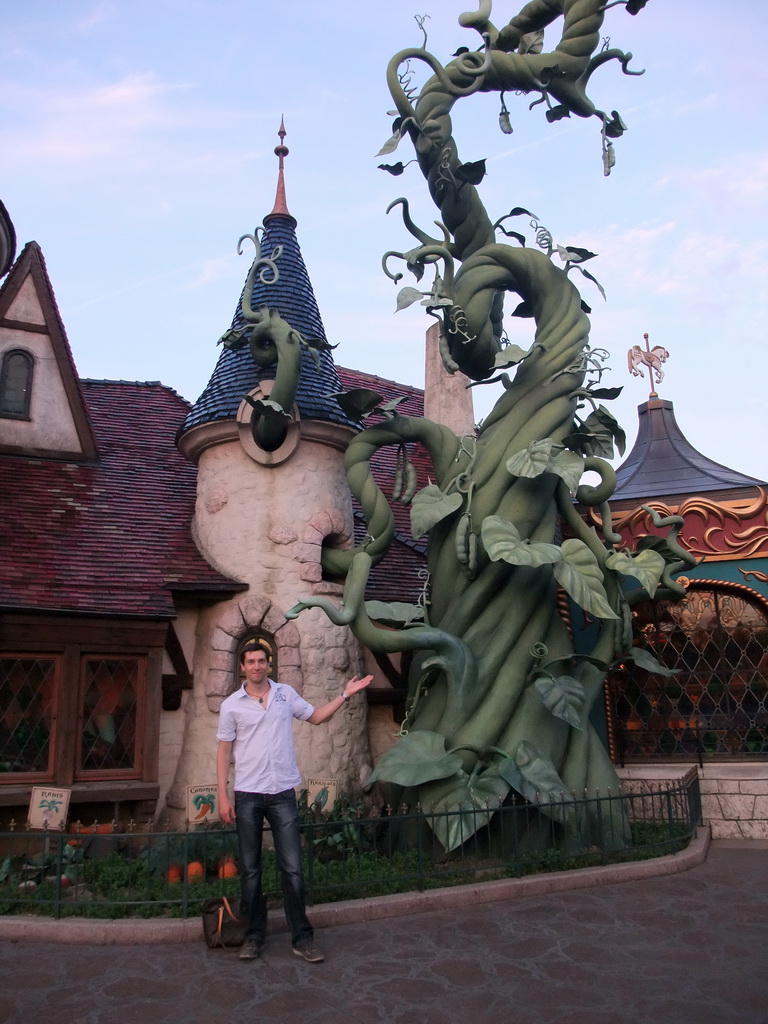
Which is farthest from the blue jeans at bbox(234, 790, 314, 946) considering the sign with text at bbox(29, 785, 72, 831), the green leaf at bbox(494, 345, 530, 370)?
the green leaf at bbox(494, 345, 530, 370)

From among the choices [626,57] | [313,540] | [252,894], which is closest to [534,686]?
[313,540]

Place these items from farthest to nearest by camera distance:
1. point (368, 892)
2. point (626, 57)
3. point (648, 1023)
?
1. point (626, 57)
2. point (368, 892)
3. point (648, 1023)

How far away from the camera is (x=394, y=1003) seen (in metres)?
4.17

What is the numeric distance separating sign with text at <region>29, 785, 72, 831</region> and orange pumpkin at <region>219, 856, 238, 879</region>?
130 cm

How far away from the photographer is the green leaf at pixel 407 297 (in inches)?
333

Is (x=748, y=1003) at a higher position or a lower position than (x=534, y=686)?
lower

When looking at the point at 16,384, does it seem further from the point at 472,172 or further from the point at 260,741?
the point at 260,741

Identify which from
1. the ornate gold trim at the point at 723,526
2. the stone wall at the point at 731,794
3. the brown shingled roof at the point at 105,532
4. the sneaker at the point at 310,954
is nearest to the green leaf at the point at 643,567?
the ornate gold trim at the point at 723,526

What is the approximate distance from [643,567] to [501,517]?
1.55 meters

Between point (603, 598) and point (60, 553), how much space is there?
5.50m

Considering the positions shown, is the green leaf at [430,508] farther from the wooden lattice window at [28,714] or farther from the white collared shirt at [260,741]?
the wooden lattice window at [28,714]

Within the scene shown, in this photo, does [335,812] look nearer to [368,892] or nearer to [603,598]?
[368,892]

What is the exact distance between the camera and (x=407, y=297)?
852 centimetres

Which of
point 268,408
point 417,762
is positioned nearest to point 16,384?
point 268,408
